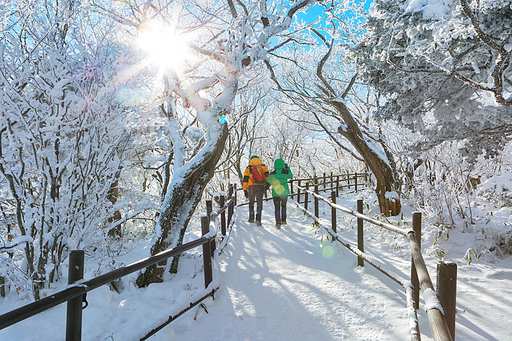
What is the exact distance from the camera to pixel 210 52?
202 inches

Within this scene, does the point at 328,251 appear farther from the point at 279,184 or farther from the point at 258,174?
the point at 258,174

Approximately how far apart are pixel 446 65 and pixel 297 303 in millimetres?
3783

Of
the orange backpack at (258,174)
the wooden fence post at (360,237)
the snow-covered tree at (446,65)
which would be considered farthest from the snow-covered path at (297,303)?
the orange backpack at (258,174)

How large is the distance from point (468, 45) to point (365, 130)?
5.06m

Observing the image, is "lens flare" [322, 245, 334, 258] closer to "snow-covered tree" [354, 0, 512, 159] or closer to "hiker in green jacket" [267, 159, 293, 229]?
"hiker in green jacket" [267, 159, 293, 229]

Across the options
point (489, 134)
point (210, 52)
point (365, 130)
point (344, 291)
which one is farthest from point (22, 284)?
point (365, 130)

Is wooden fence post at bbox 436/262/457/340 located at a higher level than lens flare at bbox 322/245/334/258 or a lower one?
higher

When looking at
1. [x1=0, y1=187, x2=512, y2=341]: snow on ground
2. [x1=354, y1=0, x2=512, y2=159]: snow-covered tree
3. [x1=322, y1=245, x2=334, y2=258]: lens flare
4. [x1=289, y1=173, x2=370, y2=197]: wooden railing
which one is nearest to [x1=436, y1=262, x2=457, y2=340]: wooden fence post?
[x1=0, y1=187, x2=512, y2=341]: snow on ground

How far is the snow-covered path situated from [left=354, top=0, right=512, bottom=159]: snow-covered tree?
259 cm

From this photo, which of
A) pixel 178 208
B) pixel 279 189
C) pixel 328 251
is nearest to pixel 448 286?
pixel 178 208

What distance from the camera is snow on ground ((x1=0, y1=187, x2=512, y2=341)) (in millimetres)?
2756

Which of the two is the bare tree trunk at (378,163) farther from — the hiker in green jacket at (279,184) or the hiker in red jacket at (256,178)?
the hiker in red jacket at (256,178)

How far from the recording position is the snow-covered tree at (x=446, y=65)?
9.12 feet

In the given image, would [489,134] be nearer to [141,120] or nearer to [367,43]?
[367,43]
